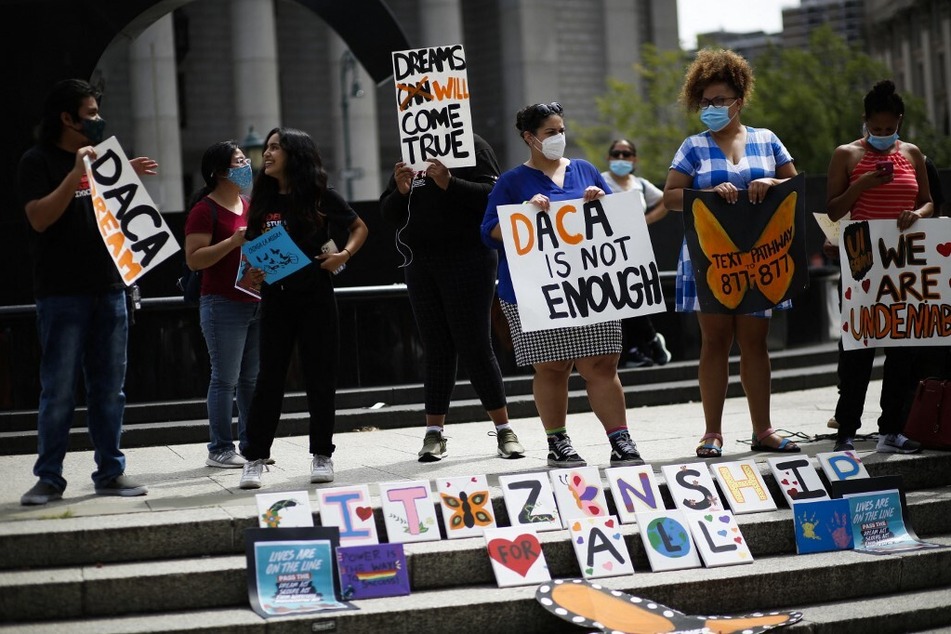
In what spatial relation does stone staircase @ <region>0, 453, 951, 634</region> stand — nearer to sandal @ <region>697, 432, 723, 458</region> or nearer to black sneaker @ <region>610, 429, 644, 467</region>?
black sneaker @ <region>610, 429, 644, 467</region>

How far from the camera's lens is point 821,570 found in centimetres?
614

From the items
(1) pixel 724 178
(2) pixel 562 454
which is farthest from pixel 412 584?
(1) pixel 724 178

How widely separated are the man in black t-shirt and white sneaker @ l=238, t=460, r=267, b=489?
0.94m

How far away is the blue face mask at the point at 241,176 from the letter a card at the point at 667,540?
3227 mm

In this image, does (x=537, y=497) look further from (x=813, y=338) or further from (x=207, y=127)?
(x=207, y=127)

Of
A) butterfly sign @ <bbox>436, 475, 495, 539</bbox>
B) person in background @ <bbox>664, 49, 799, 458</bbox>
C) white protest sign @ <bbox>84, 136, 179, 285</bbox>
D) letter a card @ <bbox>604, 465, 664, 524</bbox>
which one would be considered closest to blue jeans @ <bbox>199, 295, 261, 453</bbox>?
white protest sign @ <bbox>84, 136, 179, 285</bbox>

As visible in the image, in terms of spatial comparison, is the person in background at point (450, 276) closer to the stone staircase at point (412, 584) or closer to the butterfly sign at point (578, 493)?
the butterfly sign at point (578, 493)

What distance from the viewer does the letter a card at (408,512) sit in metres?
6.06

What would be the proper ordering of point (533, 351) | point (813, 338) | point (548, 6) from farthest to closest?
point (548, 6) < point (813, 338) < point (533, 351)

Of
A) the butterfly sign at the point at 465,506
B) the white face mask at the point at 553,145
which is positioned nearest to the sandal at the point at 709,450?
the butterfly sign at the point at 465,506

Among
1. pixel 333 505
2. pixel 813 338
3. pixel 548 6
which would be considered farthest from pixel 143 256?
pixel 548 6

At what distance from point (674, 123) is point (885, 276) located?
36883mm

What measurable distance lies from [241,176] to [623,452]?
2831mm

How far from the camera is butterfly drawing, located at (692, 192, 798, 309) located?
7492mm
